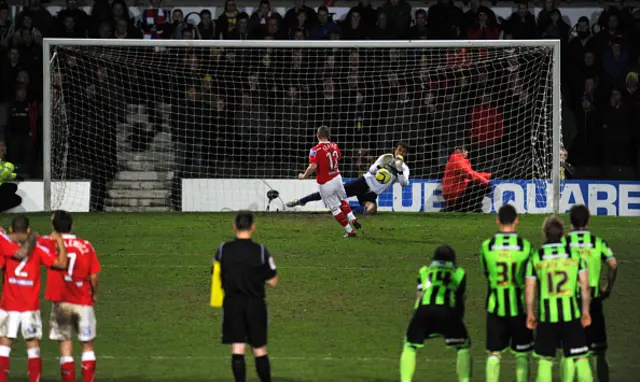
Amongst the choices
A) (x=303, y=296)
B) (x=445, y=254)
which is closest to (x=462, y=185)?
(x=303, y=296)

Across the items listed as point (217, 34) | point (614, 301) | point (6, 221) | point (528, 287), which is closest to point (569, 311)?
point (528, 287)

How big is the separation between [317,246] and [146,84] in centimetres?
724

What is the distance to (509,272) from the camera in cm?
931

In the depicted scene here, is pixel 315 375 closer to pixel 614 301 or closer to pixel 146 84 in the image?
pixel 614 301

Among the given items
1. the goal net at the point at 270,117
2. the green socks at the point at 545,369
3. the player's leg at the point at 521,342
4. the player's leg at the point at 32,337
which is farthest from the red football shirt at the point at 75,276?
the goal net at the point at 270,117

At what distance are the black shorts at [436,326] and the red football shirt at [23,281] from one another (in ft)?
9.88

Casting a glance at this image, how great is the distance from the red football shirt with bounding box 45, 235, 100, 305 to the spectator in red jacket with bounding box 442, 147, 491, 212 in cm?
1283

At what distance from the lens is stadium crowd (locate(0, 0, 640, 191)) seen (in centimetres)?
2278

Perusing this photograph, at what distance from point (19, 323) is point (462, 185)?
13.4 m

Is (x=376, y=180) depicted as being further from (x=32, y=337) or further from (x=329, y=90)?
(x=32, y=337)

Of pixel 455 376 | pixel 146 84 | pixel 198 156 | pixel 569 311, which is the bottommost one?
pixel 455 376

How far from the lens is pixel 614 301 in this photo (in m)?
14.5

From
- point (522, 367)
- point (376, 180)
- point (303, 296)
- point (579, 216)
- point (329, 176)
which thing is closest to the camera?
point (522, 367)

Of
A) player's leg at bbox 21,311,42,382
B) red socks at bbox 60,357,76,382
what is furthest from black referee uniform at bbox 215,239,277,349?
player's leg at bbox 21,311,42,382
